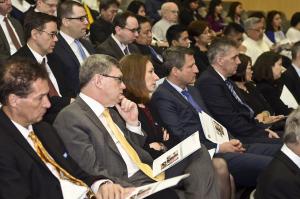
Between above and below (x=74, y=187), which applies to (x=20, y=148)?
above

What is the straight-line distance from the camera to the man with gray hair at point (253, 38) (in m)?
7.20

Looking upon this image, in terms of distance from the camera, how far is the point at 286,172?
2.40m

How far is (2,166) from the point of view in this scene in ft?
7.59

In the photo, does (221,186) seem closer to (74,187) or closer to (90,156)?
(90,156)

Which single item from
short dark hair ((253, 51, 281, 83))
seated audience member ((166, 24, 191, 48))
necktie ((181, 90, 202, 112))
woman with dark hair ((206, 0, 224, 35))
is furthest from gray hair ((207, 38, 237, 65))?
woman with dark hair ((206, 0, 224, 35))

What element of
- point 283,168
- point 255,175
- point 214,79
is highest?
point 283,168

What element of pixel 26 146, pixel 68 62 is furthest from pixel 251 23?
pixel 26 146

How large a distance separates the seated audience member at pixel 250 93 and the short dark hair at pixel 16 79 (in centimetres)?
262

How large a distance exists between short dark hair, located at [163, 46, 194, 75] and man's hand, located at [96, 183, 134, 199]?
5.53 feet

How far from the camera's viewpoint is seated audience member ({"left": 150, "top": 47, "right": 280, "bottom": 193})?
364 cm

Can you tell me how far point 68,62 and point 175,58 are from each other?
816 millimetres

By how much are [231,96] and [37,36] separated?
5.11 ft

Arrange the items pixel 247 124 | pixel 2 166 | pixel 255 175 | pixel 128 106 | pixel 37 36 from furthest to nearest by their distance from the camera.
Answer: pixel 247 124
pixel 37 36
pixel 255 175
pixel 128 106
pixel 2 166

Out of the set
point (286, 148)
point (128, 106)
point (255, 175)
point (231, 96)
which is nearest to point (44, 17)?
point (128, 106)
